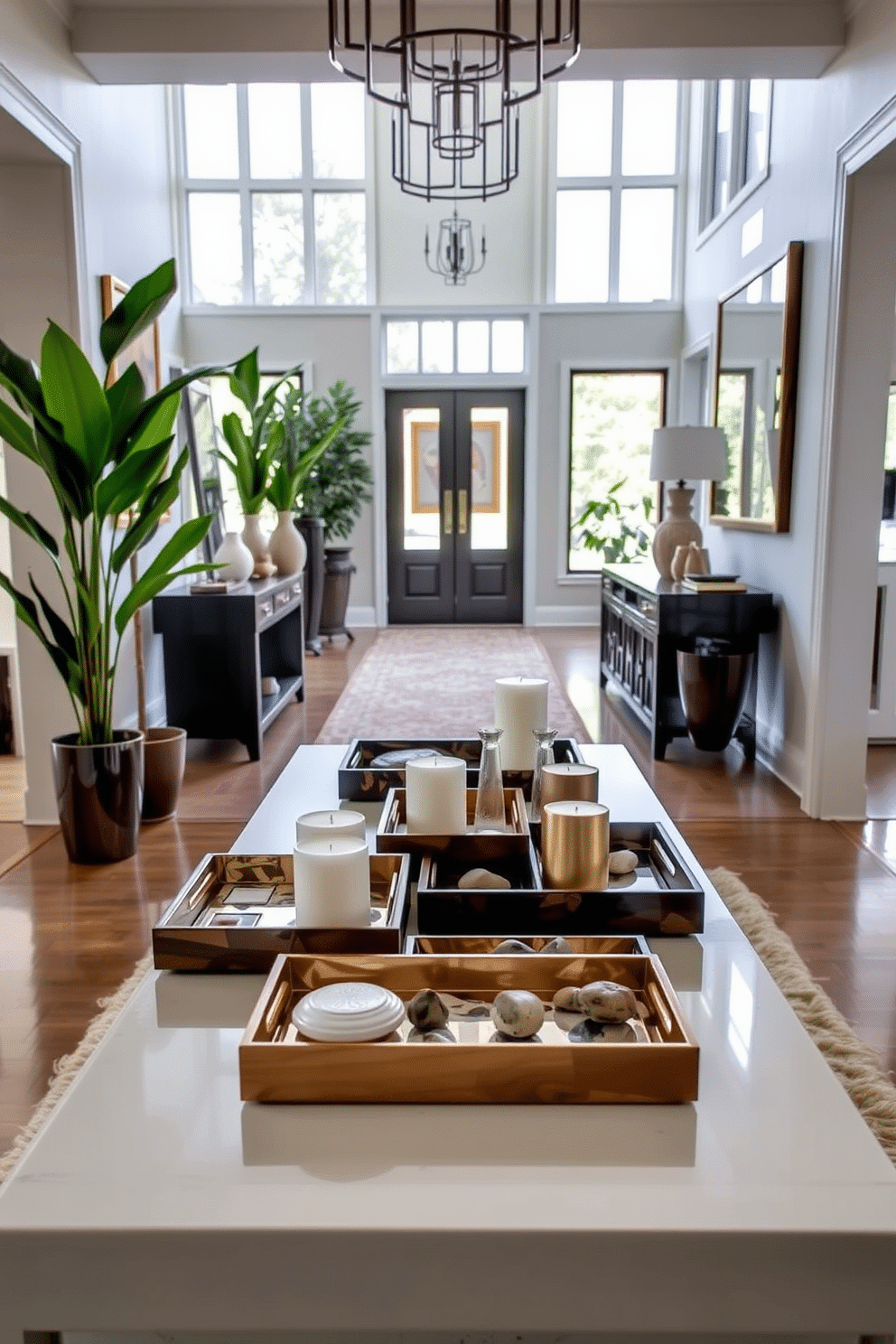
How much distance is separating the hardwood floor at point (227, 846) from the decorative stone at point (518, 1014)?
1.26 metres

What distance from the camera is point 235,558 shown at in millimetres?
5441

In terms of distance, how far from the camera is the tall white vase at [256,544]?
5930 millimetres

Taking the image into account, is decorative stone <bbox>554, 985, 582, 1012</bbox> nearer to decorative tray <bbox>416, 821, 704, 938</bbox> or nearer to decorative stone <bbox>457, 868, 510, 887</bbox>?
decorative tray <bbox>416, 821, 704, 938</bbox>

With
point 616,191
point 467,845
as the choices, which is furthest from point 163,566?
point 616,191

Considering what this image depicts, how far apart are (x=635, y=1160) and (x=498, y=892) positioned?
561mm

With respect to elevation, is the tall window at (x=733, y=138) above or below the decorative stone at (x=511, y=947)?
above

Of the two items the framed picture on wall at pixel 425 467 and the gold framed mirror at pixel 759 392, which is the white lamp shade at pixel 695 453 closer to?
the gold framed mirror at pixel 759 392

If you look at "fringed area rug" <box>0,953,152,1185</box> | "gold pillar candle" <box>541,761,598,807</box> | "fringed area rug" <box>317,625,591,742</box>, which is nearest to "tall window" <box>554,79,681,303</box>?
"fringed area rug" <box>317,625,591,742</box>

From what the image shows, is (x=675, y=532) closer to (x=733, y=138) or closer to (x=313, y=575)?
(x=733, y=138)

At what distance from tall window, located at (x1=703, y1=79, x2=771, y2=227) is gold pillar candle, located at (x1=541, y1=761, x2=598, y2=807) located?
4332mm

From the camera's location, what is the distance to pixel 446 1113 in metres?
1.17

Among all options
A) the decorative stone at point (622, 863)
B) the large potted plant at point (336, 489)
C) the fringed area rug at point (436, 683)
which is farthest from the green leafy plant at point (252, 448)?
the decorative stone at point (622, 863)

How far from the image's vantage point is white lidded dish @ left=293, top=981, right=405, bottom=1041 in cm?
123

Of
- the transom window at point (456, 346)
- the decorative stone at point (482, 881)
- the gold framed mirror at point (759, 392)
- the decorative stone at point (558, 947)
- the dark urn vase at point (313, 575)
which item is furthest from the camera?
the transom window at point (456, 346)
